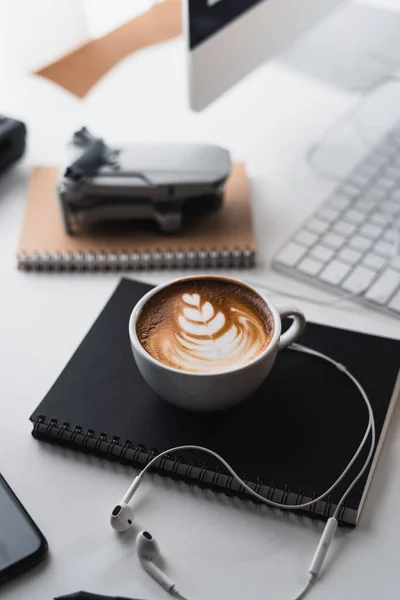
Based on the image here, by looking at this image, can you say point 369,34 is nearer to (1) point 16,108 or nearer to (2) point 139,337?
(1) point 16,108

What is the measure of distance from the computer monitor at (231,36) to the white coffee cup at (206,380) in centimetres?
27

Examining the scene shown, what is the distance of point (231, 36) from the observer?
2.19 feet

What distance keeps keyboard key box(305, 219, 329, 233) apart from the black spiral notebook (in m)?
0.15

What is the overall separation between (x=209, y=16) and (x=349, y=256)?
25cm

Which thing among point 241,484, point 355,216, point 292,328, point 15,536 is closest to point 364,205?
point 355,216

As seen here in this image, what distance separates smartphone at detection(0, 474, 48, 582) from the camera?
1.40 feet

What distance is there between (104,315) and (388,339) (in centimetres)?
23

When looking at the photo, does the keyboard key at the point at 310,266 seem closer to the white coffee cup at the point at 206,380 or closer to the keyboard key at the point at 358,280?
the keyboard key at the point at 358,280

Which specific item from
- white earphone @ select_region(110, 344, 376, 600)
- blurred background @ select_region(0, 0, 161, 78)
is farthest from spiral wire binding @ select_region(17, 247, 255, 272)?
blurred background @ select_region(0, 0, 161, 78)

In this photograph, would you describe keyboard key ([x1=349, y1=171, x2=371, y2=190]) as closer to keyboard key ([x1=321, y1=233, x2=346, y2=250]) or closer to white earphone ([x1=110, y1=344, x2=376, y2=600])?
keyboard key ([x1=321, y1=233, x2=346, y2=250])

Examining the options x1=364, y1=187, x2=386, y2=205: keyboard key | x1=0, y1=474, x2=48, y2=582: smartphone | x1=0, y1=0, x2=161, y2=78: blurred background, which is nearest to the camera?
x1=0, y1=474, x2=48, y2=582: smartphone

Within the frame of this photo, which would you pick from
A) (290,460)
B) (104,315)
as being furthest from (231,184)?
(290,460)

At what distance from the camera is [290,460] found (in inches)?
18.5

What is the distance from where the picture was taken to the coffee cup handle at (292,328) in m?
0.50
